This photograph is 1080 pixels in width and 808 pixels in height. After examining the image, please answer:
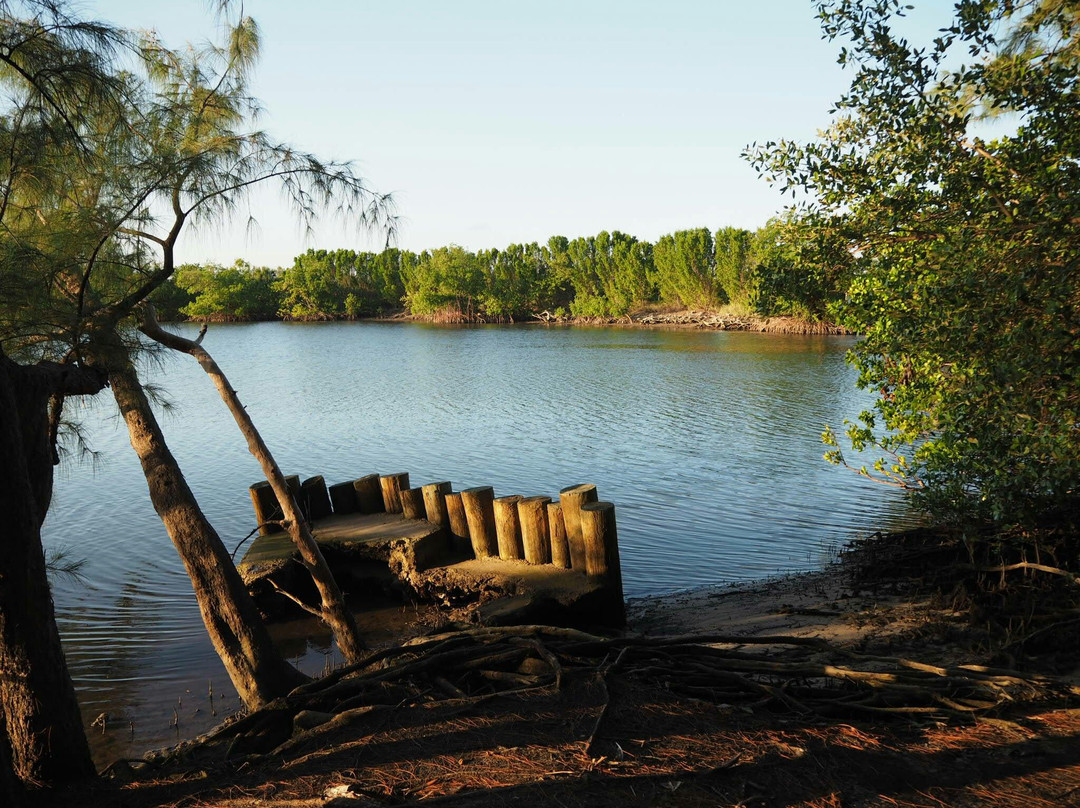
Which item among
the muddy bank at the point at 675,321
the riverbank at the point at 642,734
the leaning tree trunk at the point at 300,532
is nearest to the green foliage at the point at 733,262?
the muddy bank at the point at 675,321

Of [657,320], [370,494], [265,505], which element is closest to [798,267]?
[370,494]

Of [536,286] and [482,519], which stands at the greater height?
[536,286]

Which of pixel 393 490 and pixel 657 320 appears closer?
pixel 393 490

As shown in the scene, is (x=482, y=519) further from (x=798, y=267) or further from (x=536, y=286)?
(x=536, y=286)

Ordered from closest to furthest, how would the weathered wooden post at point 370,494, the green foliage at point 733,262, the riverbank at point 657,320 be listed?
the weathered wooden post at point 370,494
the riverbank at point 657,320
the green foliage at point 733,262

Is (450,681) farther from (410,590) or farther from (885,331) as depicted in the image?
(885,331)

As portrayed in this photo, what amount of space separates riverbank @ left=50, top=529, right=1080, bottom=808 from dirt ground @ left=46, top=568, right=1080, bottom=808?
1cm

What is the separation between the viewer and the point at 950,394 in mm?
6879

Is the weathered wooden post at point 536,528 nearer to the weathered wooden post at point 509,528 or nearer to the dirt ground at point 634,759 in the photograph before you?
the weathered wooden post at point 509,528

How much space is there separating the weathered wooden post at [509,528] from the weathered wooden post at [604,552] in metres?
1.04

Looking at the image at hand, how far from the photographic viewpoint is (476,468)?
17.8 metres

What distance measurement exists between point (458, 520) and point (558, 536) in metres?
1.68

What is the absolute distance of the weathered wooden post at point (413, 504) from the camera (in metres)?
10.4

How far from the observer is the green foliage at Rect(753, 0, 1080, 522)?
5488 mm
